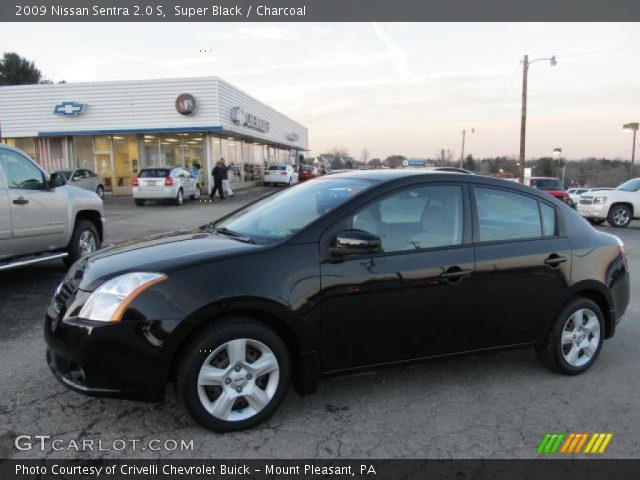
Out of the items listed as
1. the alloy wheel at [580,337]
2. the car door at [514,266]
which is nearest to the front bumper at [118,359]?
the car door at [514,266]

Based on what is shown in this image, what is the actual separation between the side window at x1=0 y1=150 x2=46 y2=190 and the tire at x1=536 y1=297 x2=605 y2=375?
6306mm

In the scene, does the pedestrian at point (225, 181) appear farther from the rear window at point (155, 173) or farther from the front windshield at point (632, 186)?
the front windshield at point (632, 186)

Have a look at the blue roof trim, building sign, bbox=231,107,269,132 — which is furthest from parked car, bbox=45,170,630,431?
building sign, bbox=231,107,269,132

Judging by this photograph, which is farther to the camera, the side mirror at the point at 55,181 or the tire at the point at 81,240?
the tire at the point at 81,240

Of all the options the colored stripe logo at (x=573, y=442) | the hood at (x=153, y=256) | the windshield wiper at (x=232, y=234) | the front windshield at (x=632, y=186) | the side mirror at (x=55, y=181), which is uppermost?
the side mirror at (x=55, y=181)

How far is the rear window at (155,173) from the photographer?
790 inches

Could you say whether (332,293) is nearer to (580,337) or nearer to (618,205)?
(580,337)

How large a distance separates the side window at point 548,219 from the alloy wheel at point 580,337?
676 mm

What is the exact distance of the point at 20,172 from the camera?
6.36 m

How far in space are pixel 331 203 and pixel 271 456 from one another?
168cm

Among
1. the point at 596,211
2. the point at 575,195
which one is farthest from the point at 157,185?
the point at 575,195

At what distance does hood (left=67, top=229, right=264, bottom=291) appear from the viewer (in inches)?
116

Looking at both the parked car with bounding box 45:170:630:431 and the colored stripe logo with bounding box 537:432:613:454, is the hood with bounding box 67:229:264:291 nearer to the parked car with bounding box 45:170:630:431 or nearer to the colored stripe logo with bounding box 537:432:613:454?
the parked car with bounding box 45:170:630:431
